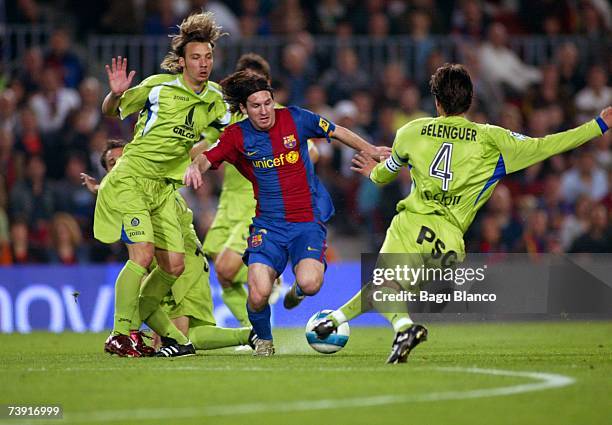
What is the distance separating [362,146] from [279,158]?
25.7 inches

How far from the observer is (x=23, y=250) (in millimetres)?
15109

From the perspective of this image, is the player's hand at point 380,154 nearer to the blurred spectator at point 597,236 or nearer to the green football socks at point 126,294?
the green football socks at point 126,294

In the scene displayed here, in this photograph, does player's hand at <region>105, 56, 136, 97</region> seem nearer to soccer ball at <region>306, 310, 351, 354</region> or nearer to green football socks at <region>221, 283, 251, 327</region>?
soccer ball at <region>306, 310, 351, 354</region>

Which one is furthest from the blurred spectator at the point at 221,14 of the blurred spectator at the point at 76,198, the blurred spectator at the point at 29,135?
the blurred spectator at the point at 76,198

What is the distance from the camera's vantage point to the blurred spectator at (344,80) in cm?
1672

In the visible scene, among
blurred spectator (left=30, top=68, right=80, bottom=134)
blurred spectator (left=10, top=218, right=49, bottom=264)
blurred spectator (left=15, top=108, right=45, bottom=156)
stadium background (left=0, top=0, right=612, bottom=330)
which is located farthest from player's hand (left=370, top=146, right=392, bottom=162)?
blurred spectator (left=30, top=68, right=80, bottom=134)

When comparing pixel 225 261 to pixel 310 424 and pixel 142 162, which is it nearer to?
pixel 142 162

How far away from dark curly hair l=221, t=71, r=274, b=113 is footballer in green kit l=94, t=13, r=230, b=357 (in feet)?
1.63

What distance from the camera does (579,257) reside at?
47.6 ft

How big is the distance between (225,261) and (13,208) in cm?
501

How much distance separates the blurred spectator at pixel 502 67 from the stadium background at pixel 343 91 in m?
0.02

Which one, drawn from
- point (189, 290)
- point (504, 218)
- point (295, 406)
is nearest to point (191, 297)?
point (189, 290)

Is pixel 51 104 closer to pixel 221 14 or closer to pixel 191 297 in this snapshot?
pixel 221 14

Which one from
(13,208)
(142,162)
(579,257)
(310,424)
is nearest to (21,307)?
(13,208)
